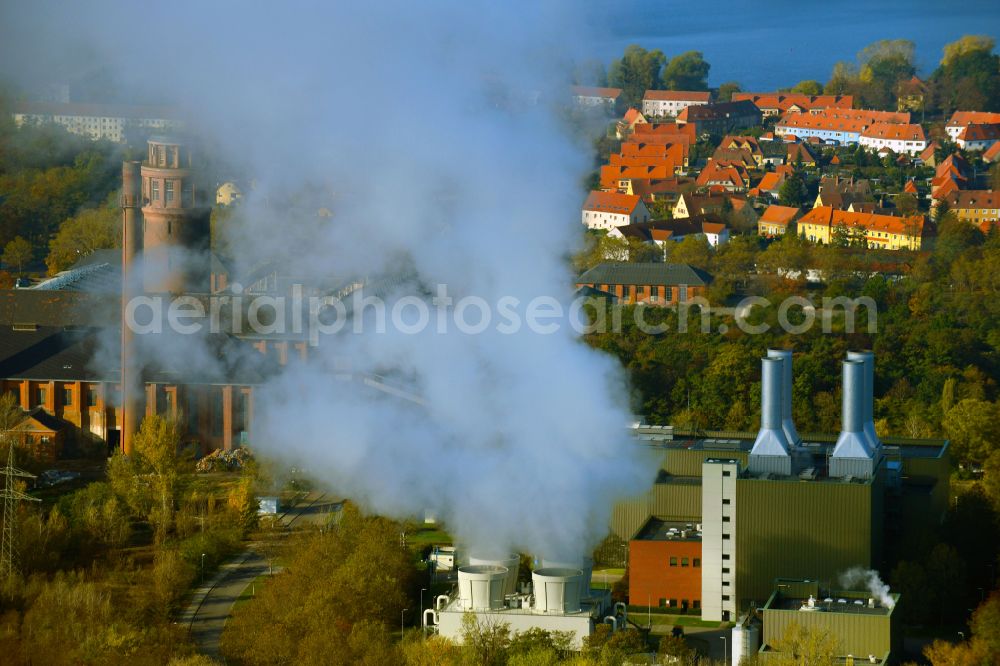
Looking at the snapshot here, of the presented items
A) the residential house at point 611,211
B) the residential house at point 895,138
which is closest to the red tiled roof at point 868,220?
the residential house at point 611,211

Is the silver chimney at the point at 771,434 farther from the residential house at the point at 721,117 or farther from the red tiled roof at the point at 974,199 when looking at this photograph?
the residential house at the point at 721,117

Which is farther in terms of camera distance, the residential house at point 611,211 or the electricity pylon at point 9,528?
the residential house at point 611,211

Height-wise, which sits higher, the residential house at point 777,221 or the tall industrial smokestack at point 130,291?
the residential house at point 777,221

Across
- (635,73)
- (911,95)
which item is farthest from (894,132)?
(635,73)

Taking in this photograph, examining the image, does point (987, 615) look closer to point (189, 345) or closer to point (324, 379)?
point (324, 379)

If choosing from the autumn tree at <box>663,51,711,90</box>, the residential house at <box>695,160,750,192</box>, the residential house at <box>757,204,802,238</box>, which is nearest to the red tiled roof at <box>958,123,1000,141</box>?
the residential house at <box>695,160,750,192</box>

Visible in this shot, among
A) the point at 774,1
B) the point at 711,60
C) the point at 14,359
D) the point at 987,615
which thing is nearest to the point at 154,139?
the point at 14,359
